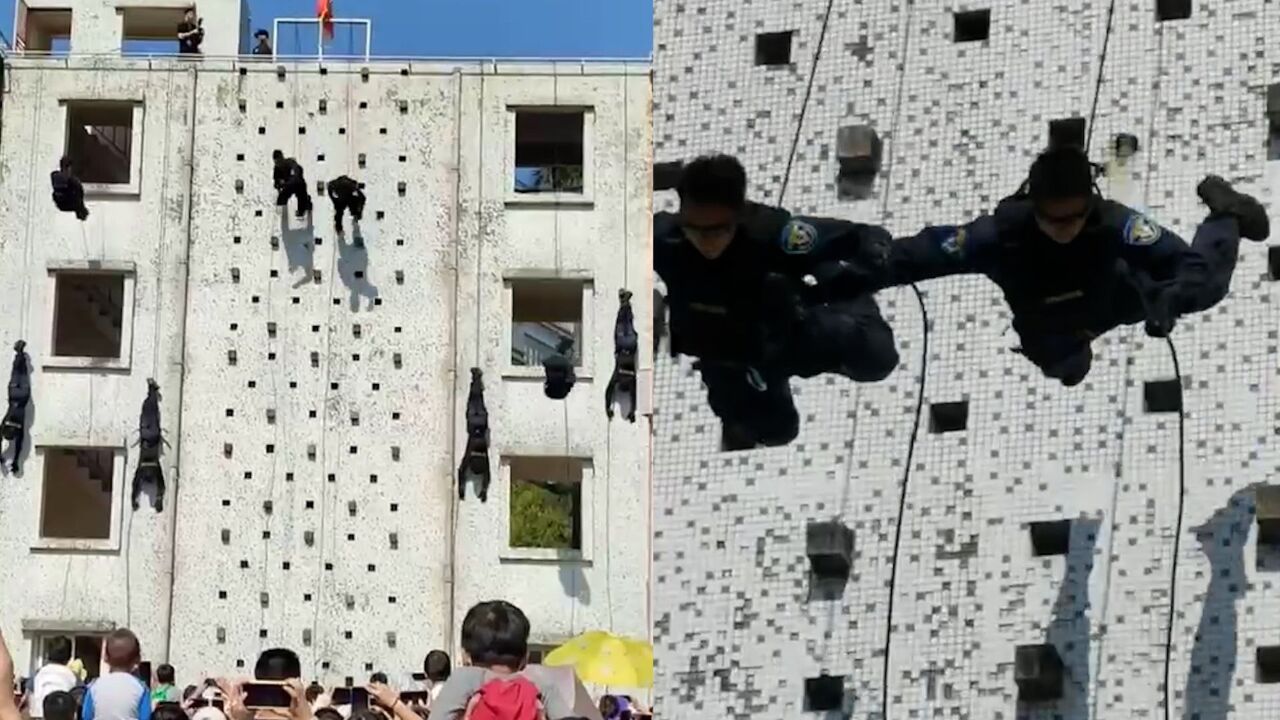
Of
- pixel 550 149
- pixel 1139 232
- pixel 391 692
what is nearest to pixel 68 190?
pixel 550 149

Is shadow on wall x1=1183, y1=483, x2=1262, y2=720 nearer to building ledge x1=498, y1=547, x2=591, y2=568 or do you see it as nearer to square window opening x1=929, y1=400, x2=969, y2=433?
square window opening x1=929, y1=400, x2=969, y2=433

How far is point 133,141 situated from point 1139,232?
487 inches

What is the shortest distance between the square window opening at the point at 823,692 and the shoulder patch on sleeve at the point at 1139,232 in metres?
1.77

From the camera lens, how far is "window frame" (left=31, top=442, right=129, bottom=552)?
18.3m

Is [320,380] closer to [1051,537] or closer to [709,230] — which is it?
[709,230]

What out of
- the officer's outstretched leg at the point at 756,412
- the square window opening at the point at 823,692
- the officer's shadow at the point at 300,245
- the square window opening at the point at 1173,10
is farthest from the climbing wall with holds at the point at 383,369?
the square window opening at the point at 1173,10

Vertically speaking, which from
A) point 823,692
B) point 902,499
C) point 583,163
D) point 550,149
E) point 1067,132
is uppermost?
point 550,149

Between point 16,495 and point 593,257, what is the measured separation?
4.70m

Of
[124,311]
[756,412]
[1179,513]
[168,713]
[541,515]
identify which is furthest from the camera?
[541,515]

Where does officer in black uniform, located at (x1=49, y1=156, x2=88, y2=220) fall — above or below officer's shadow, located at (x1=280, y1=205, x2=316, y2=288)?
above

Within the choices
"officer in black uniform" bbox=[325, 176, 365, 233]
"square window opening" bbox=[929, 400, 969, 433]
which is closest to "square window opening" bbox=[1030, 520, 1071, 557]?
"square window opening" bbox=[929, 400, 969, 433]

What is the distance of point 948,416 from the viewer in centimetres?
854

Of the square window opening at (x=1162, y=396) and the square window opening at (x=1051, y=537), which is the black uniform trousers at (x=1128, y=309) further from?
the square window opening at (x=1051, y=537)

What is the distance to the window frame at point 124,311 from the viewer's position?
18.7 metres
